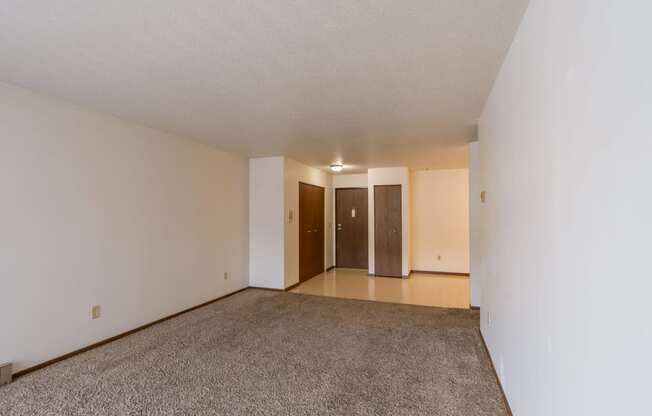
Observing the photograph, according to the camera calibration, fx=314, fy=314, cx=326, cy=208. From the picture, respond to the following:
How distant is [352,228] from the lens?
7.49 m

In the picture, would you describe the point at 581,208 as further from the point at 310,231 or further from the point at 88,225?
the point at 310,231

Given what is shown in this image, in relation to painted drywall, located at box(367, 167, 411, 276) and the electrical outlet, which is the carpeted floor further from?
painted drywall, located at box(367, 167, 411, 276)

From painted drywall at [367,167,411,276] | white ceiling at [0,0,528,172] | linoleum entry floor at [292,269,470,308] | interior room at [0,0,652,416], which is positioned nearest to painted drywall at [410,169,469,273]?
linoleum entry floor at [292,269,470,308]

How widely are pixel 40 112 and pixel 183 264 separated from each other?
2227mm

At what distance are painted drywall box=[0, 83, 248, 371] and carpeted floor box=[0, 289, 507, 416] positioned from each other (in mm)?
324

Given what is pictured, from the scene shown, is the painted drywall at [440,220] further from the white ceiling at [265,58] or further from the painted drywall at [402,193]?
the white ceiling at [265,58]

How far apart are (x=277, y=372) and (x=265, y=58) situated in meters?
2.38

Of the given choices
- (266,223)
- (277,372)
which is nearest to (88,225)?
(277,372)

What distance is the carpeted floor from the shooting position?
2.11 meters

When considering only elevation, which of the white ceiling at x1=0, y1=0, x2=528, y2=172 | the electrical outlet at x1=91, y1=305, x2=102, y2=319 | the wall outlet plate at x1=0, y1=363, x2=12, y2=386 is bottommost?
the wall outlet plate at x1=0, y1=363, x2=12, y2=386

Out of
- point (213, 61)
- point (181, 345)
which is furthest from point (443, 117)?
point (181, 345)

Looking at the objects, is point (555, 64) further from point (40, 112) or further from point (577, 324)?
point (40, 112)

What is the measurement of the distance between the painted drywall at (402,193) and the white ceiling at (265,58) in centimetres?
284

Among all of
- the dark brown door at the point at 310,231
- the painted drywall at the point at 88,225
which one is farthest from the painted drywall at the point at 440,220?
the painted drywall at the point at 88,225
